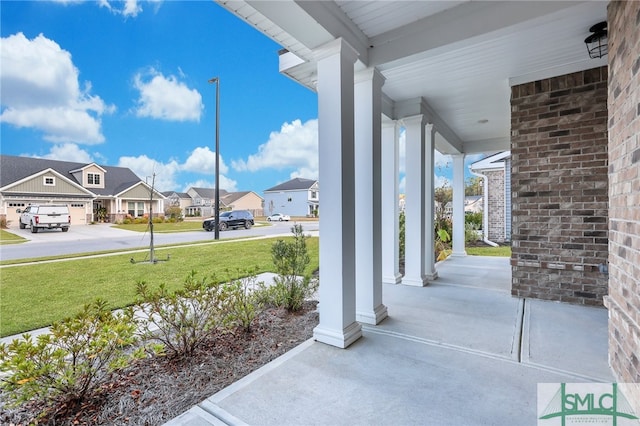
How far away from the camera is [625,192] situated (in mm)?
1759

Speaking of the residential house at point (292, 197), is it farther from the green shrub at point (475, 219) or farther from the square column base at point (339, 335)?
the green shrub at point (475, 219)

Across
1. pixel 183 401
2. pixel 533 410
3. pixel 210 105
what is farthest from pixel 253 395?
pixel 210 105

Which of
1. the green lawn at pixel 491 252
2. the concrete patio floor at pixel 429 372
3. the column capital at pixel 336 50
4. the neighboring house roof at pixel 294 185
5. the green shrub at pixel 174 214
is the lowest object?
the concrete patio floor at pixel 429 372

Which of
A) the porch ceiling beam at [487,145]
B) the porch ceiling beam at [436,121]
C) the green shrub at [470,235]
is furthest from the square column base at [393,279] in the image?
the green shrub at [470,235]

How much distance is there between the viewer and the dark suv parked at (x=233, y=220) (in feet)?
17.9

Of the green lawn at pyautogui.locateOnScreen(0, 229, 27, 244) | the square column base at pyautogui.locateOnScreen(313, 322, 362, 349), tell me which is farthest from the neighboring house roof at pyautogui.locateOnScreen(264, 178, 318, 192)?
the green lawn at pyautogui.locateOnScreen(0, 229, 27, 244)

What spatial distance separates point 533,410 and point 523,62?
3485 millimetres

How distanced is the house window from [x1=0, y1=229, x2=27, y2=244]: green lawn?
2.45 feet

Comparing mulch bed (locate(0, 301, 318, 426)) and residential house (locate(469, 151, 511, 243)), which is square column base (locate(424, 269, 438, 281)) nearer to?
mulch bed (locate(0, 301, 318, 426))

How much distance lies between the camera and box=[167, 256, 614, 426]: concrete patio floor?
169 centimetres

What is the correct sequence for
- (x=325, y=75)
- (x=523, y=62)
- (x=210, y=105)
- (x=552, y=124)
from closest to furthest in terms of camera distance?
1. (x=325, y=75)
2. (x=523, y=62)
3. (x=552, y=124)
4. (x=210, y=105)

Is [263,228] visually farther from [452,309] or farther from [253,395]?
[253,395]

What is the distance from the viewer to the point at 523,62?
11.1 ft

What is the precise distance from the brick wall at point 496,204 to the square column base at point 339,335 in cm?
908
